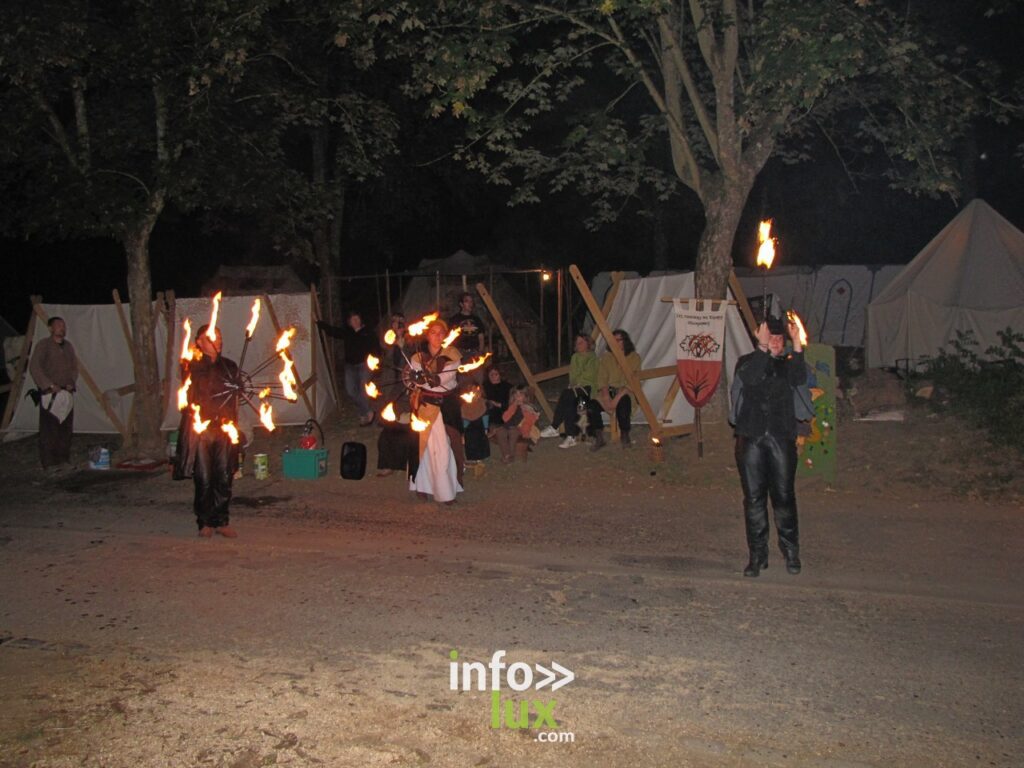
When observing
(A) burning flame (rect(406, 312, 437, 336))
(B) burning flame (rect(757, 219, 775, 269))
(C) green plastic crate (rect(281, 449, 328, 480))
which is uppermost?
(B) burning flame (rect(757, 219, 775, 269))

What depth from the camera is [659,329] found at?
1340 cm

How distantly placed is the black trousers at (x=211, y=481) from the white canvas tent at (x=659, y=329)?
604 centimetres

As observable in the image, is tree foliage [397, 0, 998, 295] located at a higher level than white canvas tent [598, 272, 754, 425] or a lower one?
→ higher

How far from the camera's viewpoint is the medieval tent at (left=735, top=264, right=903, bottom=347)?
2762 centimetres

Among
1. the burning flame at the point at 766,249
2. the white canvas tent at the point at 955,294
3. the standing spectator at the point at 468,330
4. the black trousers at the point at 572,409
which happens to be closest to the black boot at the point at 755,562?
the burning flame at the point at 766,249

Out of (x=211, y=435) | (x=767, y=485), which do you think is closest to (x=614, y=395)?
(x=767, y=485)

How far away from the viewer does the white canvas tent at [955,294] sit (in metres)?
17.5

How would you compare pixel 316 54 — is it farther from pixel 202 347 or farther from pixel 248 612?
pixel 248 612

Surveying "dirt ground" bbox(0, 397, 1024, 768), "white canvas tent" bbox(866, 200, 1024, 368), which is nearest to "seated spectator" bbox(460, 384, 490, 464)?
"dirt ground" bbox(0, 397, 1024, 768)

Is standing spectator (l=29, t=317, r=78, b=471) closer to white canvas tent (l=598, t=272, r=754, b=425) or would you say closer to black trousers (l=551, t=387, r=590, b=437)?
black trousers (l=551, t=387, r=590, b=437)

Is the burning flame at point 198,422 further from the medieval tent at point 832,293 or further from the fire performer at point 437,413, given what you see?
the medieval tent at point 832,293

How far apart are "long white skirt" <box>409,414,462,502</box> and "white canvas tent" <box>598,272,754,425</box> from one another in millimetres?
3847

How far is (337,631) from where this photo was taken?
6.12m

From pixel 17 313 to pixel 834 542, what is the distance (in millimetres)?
24011
